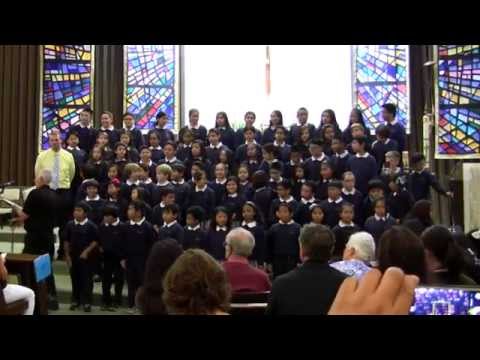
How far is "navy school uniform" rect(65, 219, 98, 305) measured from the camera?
707cm

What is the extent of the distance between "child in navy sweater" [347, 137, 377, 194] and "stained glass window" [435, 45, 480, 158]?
128 inches

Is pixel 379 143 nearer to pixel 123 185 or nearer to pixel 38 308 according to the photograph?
pixel 123 185

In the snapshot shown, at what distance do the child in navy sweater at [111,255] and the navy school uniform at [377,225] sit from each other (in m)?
2.62

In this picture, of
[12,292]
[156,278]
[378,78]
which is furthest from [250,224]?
[378,78]

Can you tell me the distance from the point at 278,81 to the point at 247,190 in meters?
4.42

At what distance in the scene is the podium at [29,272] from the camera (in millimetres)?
4238

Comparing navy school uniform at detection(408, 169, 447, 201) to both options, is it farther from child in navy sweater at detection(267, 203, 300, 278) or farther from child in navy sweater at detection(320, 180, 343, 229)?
child in navy sweater at detection(267, 203, 300, 278)

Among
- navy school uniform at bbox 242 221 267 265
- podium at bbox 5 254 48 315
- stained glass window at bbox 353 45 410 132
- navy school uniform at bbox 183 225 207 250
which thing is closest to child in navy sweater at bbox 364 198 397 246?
navy school uniform at bbox 242 221 267 265

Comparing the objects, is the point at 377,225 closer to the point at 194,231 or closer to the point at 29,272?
the point at 194,231

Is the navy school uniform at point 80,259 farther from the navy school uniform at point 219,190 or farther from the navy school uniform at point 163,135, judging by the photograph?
the navy school uniform at point 163,135

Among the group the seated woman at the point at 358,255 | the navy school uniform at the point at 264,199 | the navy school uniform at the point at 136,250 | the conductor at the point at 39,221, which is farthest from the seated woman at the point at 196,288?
the navy school uniform at the point at 264,199

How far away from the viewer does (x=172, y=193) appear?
7.61m

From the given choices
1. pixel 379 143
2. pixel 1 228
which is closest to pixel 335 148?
pixel 379 143
